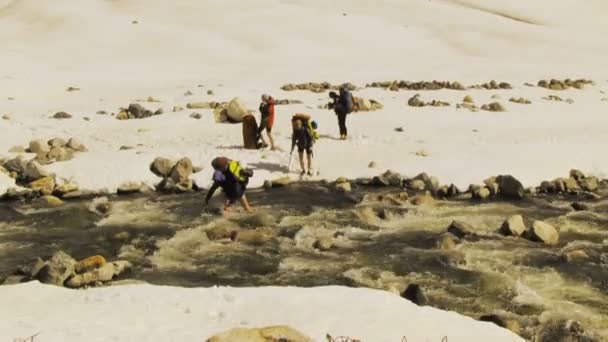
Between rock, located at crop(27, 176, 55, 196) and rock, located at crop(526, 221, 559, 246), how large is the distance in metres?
11.1

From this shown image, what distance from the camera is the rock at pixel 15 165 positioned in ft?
57.2

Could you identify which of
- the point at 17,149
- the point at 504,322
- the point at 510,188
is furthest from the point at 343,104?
the point at 504,322

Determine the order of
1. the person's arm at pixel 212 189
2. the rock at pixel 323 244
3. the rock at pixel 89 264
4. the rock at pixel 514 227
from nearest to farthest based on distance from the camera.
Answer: the rock at pixel 89 264 → the rock at pixel 323 244 → the rock at pixel 514 227 → the person's arm at pixel 212 189

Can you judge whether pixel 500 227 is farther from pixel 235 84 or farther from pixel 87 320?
pixel 235 84

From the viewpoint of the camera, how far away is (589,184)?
651 inches

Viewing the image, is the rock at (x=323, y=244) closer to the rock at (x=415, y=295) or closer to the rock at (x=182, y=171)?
the rock at (x=415, y=295)

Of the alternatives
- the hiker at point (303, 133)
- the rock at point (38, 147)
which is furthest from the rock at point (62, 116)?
the hiker at point (303, 133)

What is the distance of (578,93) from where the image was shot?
30.8m

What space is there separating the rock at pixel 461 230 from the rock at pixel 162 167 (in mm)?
7825

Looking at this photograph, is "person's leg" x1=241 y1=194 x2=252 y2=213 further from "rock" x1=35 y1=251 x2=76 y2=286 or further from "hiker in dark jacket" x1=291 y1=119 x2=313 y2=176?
"rock" x1=35 y1=251 x2=76 y2=286

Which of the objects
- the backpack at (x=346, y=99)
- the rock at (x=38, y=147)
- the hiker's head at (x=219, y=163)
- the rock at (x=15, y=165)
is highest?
the backpack at (x=346, y=99)

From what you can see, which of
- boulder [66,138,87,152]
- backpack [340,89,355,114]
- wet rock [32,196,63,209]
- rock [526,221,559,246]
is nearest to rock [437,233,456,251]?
rock [526,221,559,246]

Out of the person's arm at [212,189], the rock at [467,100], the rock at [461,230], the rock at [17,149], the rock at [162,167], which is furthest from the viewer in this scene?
the rock at [467,100]

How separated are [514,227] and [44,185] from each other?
1103 cm
